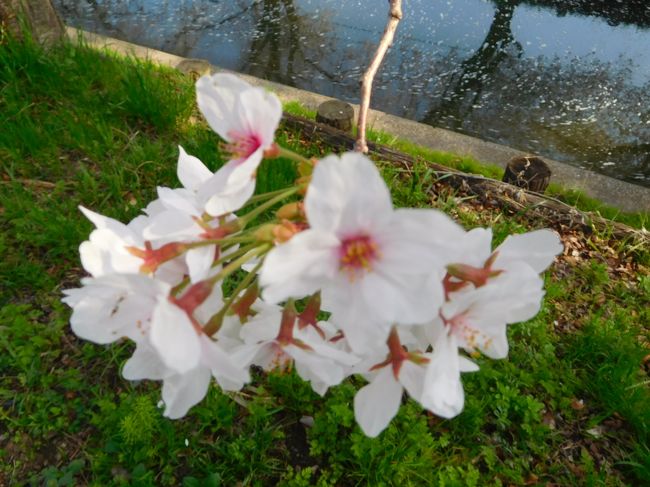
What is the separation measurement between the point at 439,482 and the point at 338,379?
1.15 meters

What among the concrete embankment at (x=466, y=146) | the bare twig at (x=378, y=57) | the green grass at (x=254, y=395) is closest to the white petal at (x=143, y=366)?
the green grass at (x=254, y=395)

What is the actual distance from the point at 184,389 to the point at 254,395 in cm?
125

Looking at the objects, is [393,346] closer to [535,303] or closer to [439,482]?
[535,303]

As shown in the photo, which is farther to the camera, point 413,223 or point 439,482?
point 439,482

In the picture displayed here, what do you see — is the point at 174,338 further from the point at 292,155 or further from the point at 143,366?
the point at 292,155

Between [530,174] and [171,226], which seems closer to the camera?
[171,226]

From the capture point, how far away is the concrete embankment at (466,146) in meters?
3.46

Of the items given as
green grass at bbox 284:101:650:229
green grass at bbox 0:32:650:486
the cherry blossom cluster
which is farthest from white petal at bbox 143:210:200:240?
green grass at bbox 284:101:650:229

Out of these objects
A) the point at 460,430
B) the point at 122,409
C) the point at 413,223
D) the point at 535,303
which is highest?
the point at 413,223

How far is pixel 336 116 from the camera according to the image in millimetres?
3387

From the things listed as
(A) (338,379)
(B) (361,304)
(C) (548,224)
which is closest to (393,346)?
(A) (338,379)

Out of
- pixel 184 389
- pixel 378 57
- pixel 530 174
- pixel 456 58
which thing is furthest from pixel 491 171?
pixel 184 389

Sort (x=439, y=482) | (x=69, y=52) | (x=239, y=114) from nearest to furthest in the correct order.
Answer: (x=239, y=114) → (x=439, y=482) → (x=69, y=52)

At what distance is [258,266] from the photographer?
0.83 meters
